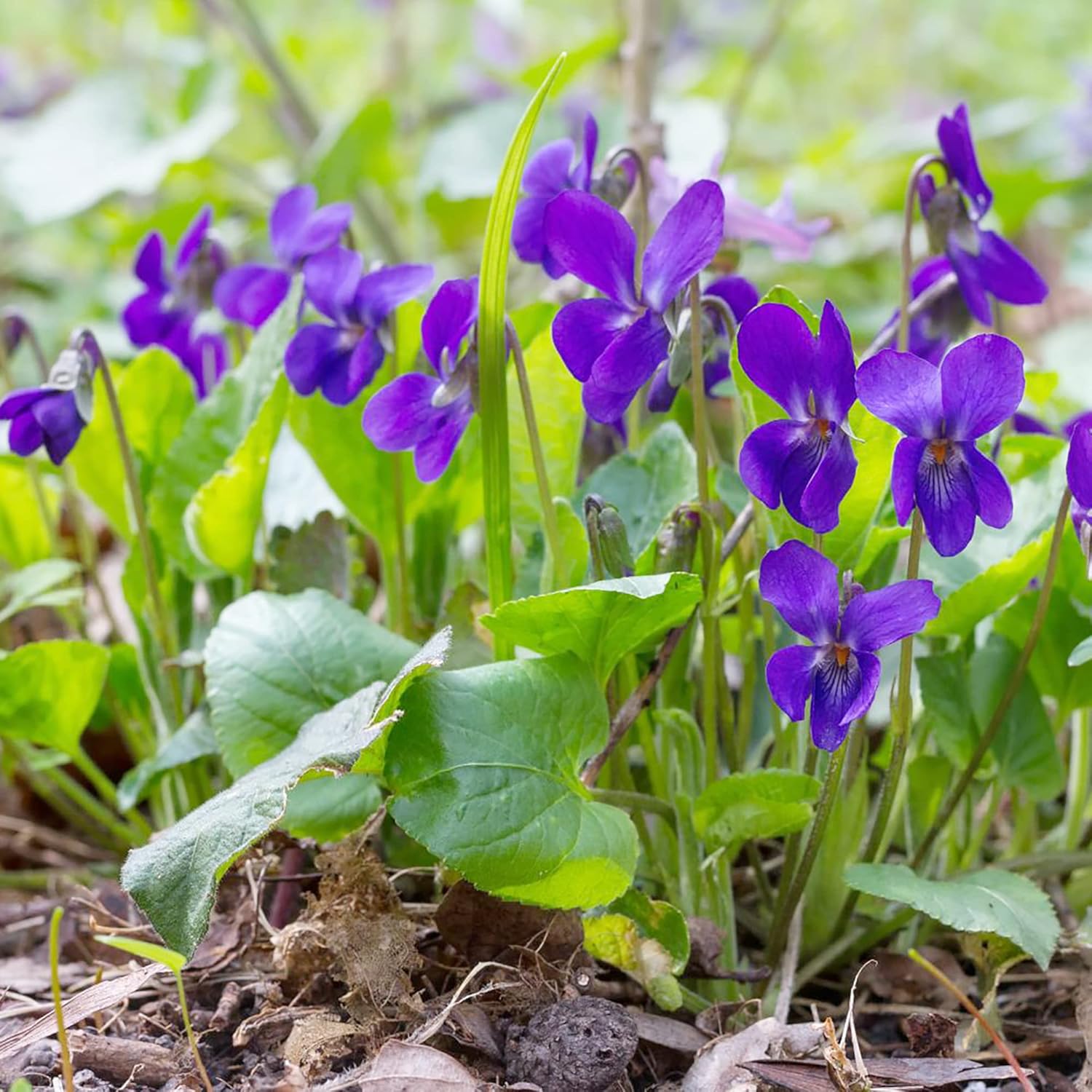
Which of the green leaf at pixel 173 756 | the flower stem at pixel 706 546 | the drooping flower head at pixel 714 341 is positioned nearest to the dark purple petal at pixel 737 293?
the drooping flower head at pixel 714 341

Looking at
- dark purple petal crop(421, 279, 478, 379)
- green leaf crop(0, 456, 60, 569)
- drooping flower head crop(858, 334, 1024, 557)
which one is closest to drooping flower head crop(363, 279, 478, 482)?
dark purple petal crop(421, 279, 478, 379)

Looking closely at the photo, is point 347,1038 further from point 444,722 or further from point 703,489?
point 703,489

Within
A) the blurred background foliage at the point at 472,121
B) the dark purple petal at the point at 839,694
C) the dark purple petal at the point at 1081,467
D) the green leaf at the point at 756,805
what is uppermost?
the blurred background foliage at the point at 472,121

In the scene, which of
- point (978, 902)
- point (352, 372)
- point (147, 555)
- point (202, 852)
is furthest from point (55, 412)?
point (978, 902)

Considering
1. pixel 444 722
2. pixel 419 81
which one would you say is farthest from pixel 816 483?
pixel 419 81

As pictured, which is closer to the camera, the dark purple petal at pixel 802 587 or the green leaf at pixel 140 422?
the dark purple petal at pixel 802 587

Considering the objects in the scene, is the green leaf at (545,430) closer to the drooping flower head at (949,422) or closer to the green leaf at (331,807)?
the green leaf at (331,807)

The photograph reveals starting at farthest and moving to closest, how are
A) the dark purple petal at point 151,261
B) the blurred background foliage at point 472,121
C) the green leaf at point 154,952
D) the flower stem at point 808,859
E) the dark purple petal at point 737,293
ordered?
the blurred background foliage at point 472,121 → the dark purple petal at point 151,261 → the dark purple petal at point 737,293 → the flower stem at point 808,859 → the green leaf at point 154,952

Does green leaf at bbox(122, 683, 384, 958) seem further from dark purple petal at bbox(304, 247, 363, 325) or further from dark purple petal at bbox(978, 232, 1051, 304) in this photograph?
dark purple petal at bbox(978, 232, 1051, 304)

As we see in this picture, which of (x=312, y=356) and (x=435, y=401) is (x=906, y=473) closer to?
(x=435, y=401)
